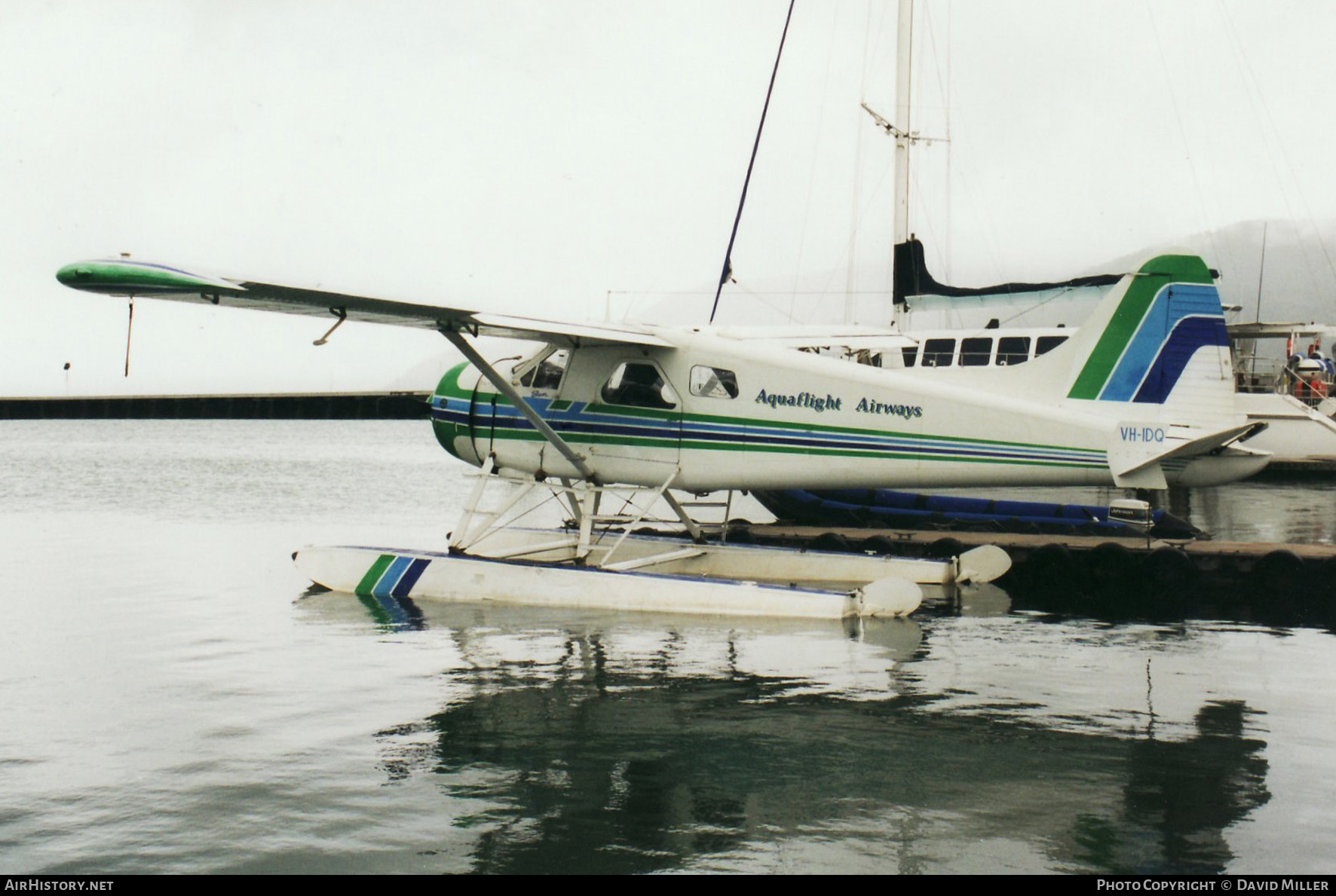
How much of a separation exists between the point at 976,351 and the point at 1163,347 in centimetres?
911

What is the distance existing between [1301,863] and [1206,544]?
29.3ft

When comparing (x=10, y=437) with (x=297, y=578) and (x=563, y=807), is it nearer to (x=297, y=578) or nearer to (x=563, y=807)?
(x=297, y=578)

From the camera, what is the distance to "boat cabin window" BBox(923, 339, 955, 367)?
69.9 feet

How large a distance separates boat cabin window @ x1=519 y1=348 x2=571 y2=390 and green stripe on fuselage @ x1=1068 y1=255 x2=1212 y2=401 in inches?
223

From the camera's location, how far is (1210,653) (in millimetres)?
10109

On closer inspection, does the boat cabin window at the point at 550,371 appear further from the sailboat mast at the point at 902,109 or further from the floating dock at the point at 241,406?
the floating dock at the point at 241,406

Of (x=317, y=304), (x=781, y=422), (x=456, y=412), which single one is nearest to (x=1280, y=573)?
(x=781, y=422)

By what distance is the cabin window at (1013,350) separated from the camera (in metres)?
20.7

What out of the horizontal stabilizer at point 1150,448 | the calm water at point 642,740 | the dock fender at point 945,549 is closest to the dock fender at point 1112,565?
the calm water at point 642,740

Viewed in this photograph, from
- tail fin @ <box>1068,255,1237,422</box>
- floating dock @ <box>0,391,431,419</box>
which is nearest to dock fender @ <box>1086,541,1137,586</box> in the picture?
tail fin @ <box>1068,255,1237,422</box>

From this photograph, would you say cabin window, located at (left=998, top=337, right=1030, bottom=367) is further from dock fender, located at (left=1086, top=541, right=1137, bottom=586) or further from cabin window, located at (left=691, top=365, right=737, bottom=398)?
cabin window, located at (left=691, top=365, right=737, bottom=398)

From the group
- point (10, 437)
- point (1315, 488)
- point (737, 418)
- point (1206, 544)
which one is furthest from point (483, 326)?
point (10, 437)

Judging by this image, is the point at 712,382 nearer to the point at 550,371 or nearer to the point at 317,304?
the point at 550,371

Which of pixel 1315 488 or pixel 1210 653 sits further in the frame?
pixel 1315 488
